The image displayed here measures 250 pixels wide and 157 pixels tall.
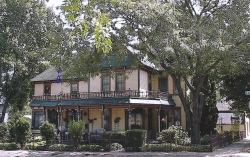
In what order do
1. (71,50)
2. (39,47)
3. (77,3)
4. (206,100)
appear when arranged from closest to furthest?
1. (77,3)
2. (71,50)
3. (206,100)
4. (39,47)

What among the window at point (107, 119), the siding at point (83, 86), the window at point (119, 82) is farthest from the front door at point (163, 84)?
the siding at point (83, 86)

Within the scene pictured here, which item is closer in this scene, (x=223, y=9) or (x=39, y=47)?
(x=223, y=9)

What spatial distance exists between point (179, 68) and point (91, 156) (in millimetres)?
7732

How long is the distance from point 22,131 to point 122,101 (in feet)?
26.3

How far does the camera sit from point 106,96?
28812 millimetres

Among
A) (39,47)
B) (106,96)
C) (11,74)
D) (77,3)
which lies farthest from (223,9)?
(11,74)

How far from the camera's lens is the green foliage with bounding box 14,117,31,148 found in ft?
81.1

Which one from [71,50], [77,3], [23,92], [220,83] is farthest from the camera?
[23,92]

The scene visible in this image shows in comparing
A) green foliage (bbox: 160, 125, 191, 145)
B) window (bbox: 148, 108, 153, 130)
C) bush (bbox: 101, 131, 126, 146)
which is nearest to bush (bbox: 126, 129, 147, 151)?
bush (bbox: 101, 131, 126, 146)

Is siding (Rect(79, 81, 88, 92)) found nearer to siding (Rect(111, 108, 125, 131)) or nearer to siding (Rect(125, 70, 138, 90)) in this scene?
siding (Rect(111, 108, 125, 131))

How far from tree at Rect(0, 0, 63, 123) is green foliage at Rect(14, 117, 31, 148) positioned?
11673 millimetres

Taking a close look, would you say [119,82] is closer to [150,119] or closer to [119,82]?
[119,82]

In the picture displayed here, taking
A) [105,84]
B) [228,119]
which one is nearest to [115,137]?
[105,84]

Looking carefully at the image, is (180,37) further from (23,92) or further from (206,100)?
(23,92)
